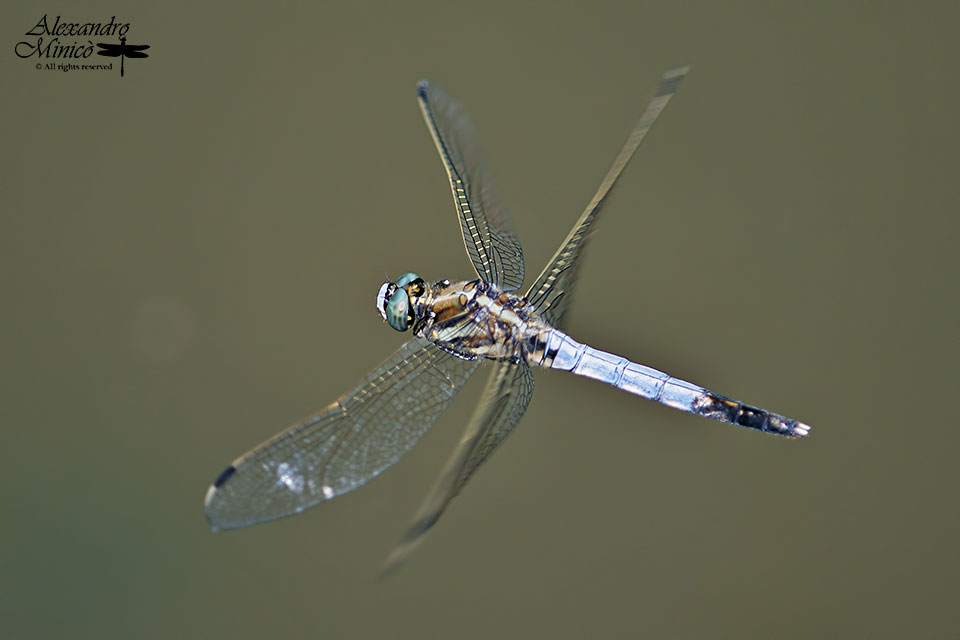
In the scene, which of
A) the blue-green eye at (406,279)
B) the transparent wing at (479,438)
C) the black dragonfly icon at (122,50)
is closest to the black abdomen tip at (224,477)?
the transparent wing at (479,438)

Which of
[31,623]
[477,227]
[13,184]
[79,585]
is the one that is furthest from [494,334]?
[13,184]

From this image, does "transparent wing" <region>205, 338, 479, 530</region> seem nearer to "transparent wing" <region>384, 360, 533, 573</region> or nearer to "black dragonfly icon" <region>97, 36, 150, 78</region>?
"transparent wing" <region>384, 360, 533, 573</region>

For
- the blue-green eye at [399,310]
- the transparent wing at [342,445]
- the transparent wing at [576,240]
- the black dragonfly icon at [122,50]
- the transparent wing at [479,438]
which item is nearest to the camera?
the transparent wing at [479,438]

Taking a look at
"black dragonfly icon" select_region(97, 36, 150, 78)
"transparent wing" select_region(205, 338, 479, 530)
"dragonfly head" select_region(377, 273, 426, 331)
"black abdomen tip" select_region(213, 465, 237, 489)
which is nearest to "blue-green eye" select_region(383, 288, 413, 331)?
"dragonfly head" select_region(377, 273, 426, 331)

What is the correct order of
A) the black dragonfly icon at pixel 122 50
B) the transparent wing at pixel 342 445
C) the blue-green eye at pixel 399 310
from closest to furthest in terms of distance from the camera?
the transparent wing at pixel 342 445, the blue-green eye at pixel 399 310, the black dragonfly icon at pixel 122 50

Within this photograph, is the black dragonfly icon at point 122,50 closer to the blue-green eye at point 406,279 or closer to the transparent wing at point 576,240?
the blue-green eye at point 406,279

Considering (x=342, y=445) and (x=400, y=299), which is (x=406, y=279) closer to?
(x=400, y=299)

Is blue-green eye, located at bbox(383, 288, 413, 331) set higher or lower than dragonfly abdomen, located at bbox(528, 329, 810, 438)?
higher

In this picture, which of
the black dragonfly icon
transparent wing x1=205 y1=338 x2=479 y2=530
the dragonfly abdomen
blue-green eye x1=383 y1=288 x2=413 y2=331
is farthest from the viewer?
the black dragonfly icon
